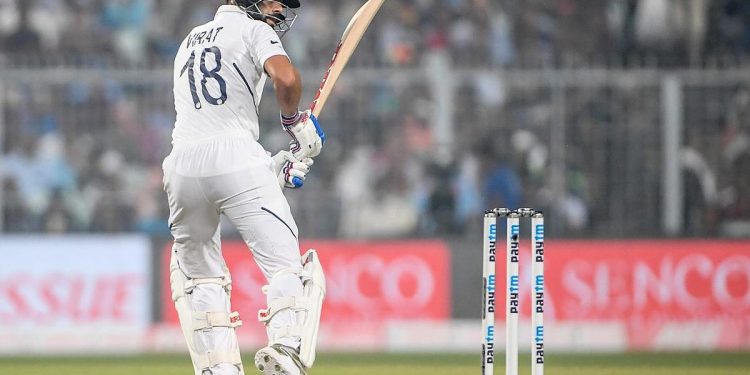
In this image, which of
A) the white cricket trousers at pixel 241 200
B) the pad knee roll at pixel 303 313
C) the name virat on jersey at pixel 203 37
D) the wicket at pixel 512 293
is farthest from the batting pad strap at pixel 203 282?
the wicket at pixel 512 293

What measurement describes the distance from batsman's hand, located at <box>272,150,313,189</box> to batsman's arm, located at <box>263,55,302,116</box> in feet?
1.27

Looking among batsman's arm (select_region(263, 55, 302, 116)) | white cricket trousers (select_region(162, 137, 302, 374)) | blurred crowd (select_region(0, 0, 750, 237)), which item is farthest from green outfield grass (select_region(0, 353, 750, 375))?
batsman's arm (select_region(263, 55, 302, 116))

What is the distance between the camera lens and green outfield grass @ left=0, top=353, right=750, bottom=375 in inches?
400

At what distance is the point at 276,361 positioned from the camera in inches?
230

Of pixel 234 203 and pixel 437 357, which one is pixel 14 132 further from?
pixel 234 203

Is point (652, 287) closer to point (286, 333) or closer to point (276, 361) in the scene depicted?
point (286, 333)

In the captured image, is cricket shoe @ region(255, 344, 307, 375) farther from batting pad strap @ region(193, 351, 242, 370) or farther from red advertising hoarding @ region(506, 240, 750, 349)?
red advertising hoarding @ region(506, 240, 750, 349)

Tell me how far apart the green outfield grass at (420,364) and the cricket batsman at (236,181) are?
10.2 feet

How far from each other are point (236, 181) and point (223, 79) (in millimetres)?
449

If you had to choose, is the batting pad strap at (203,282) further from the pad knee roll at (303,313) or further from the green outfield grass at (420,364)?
the green outfield grass at (420,364)

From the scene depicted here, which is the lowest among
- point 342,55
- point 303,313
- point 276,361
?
point 276,361

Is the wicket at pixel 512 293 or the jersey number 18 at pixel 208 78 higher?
the jersey number 18 at pixel 208 78

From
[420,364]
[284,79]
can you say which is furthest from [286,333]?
[420,364]

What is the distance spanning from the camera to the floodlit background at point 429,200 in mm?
12047
